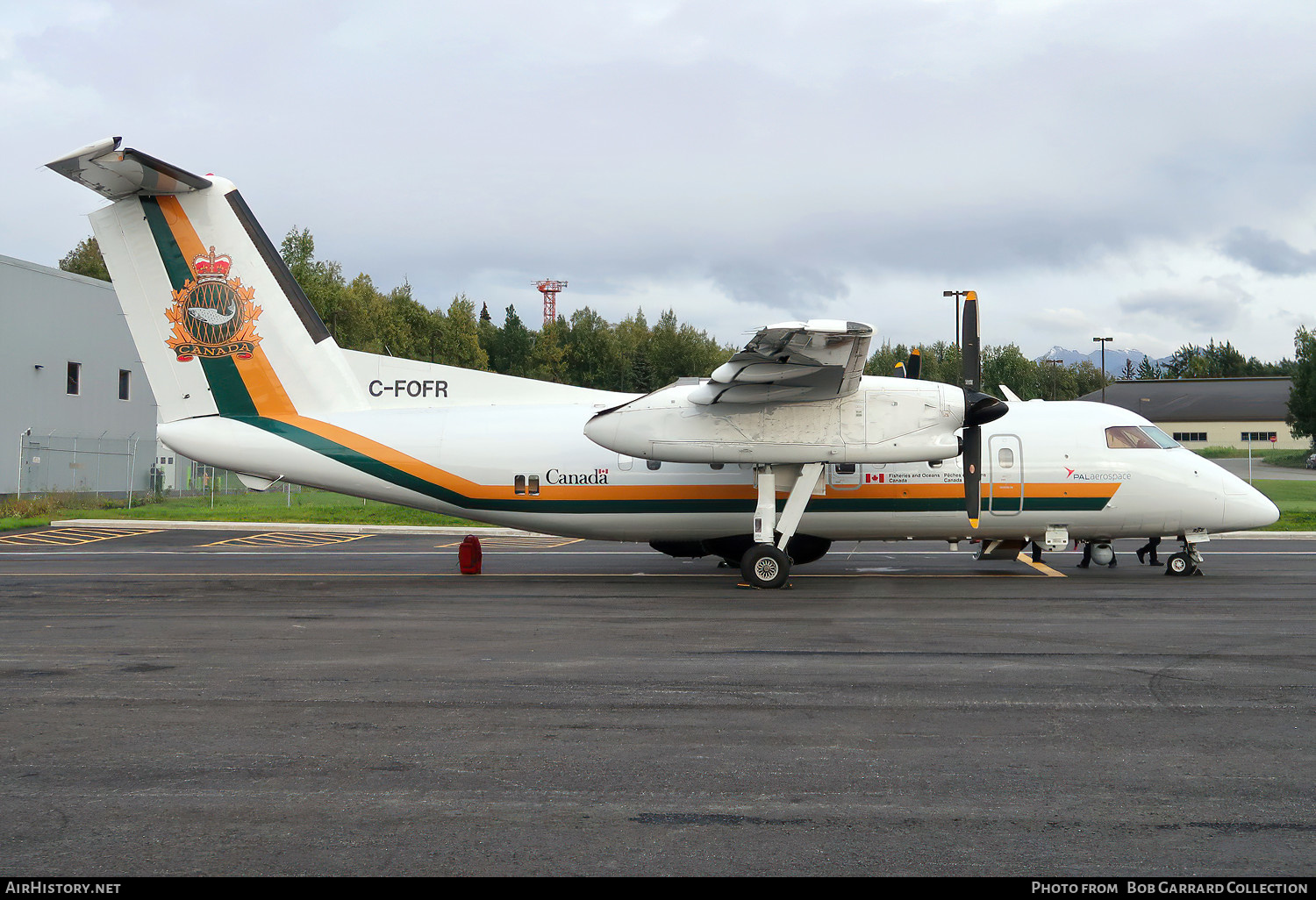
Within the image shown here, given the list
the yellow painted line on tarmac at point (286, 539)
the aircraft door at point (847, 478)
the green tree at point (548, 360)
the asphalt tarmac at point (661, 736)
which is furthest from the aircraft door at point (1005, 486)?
the green tree at point (548, 360)

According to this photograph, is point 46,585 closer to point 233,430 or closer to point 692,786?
point 233,430

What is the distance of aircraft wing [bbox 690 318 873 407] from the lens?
1245 cm

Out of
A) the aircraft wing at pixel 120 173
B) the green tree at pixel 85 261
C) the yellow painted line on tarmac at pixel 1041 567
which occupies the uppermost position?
the green tree at pixel 85 261

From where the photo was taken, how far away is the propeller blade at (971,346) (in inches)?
561

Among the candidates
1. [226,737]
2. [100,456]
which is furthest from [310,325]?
[100,456]

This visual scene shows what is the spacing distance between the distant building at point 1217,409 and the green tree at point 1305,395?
1177cm

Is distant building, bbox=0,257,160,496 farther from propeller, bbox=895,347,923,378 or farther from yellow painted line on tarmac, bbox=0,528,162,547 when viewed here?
propeller, bbox=895,347,923,378

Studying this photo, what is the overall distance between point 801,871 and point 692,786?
48.8 inches

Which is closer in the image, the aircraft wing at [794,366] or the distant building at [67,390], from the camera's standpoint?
the aircraft wing at [794,366]

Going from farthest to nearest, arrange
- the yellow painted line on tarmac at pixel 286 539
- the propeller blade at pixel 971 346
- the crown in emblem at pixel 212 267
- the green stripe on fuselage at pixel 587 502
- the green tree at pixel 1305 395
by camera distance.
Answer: the green tree at pixel 1305 395 < the yellow painted line on tarmac at pixel 286 539 < the green stripe on fuselage at pixel 587 502 < the crown in emblem at pixel 212 267 < the propeller blade at pixel 971 346

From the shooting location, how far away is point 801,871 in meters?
4.09

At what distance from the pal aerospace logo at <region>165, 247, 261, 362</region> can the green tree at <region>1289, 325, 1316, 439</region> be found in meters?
68.6

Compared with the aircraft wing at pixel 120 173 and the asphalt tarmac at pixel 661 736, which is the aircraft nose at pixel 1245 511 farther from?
the aircraft wing at pixel 120 173

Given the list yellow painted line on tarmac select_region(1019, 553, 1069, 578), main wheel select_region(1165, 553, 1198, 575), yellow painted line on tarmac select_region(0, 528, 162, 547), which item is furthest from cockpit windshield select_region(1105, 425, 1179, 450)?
yellow painted line on tarmac select_region(0, 528, 162, 547)
